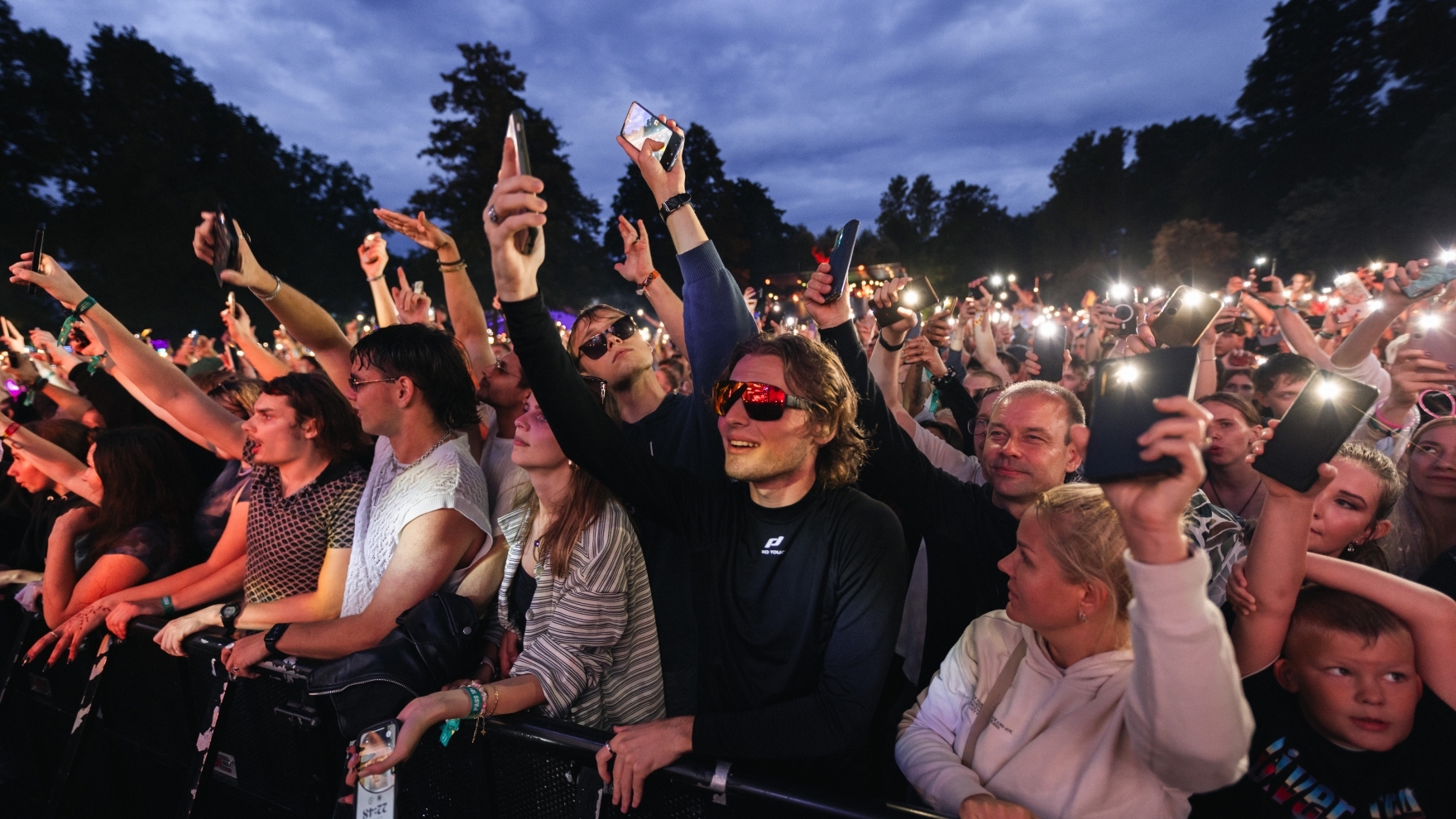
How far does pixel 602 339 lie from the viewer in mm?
3402

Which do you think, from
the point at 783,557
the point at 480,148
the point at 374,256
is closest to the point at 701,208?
the point at 480,148

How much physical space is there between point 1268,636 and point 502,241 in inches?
93.1

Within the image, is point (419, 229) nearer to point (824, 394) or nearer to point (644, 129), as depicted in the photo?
point (644, 129)

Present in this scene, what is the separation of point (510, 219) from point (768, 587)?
1.31 m

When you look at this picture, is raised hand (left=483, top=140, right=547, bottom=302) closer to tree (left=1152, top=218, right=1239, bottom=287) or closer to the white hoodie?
the white hoodie

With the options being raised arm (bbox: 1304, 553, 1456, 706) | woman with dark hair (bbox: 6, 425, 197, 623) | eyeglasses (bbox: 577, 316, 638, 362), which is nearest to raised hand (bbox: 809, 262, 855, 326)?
eyeglasses (bbox: 577, 316, 638, 362)

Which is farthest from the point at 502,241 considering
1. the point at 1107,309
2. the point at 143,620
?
the point at 1107,309

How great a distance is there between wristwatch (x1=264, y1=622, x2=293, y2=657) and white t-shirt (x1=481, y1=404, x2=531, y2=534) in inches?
32.2

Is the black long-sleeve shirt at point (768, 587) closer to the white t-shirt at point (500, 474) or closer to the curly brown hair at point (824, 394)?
the curly brown hair at point (824, 394)

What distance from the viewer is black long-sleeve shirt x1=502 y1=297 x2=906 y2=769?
1.90 metres

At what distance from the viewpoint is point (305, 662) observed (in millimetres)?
2516

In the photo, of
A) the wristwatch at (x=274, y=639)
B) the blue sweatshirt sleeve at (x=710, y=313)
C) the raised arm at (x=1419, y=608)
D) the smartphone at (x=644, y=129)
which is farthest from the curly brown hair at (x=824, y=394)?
the wristwatch at (x=274, y=639)

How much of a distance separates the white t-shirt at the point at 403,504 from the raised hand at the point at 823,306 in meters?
1.43

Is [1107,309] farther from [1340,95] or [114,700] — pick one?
[1340,95]
